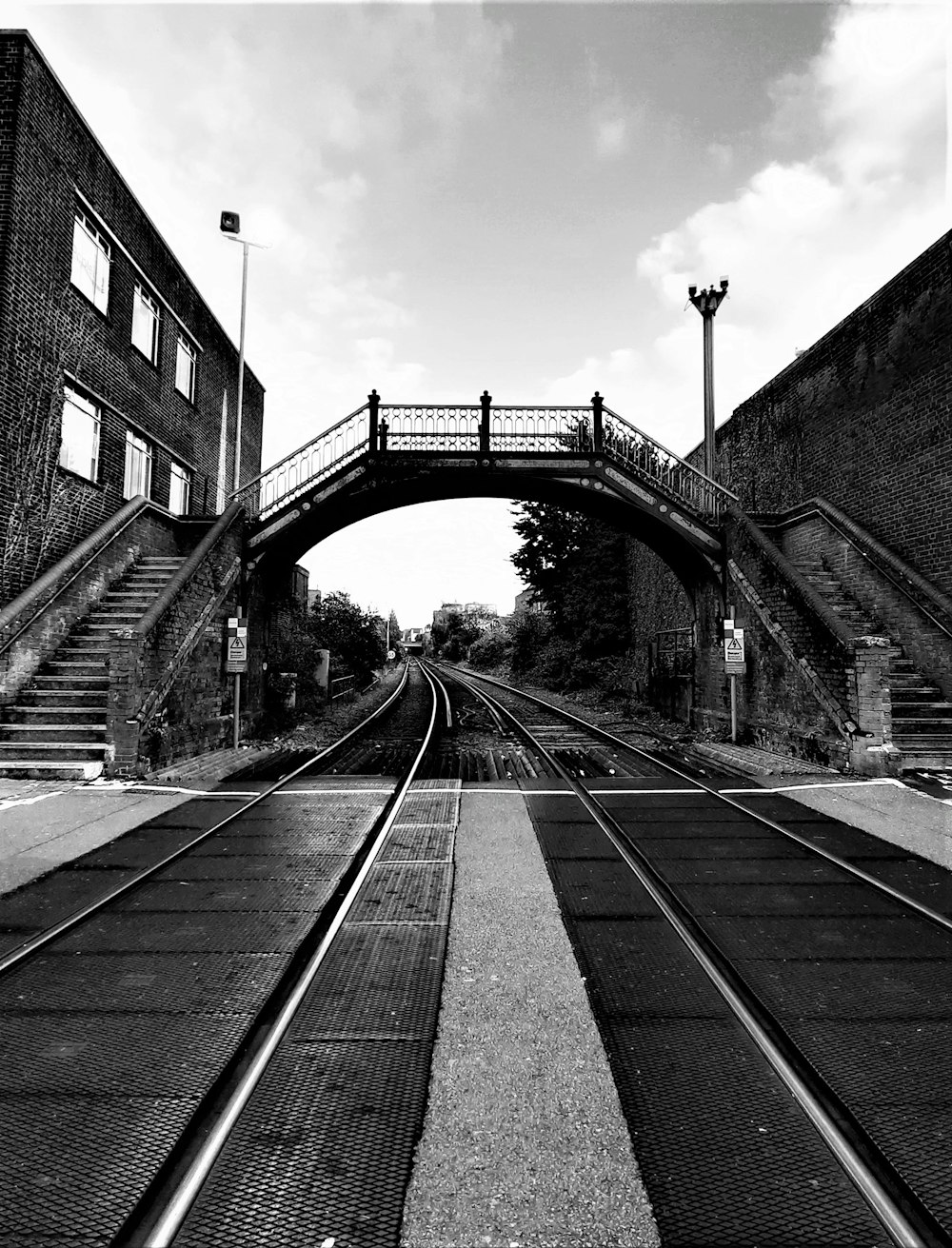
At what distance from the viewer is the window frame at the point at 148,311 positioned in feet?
44.3

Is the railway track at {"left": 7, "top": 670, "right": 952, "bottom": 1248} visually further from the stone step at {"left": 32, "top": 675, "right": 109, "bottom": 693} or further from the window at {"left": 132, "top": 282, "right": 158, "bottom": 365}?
the window at {"left": 132, "top": 282, "right": 158, "bottom": 365}

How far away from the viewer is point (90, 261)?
11.9 m

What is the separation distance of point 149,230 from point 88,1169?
17.0 meters

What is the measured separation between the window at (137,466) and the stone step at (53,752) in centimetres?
681

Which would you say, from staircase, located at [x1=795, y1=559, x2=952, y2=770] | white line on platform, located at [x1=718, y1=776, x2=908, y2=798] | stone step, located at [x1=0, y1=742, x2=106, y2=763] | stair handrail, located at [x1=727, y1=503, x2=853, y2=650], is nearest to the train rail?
stone step, located at [x1=0, y1=742, x2=106, y2=763]

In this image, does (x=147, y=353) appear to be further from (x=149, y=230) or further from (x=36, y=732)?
(x=36, y=732)

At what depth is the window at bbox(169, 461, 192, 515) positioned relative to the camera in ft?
51.3

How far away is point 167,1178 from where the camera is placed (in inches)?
74.6

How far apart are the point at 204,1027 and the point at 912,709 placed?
Answer: 33.3 ft

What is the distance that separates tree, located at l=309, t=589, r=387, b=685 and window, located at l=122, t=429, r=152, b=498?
8189 mm

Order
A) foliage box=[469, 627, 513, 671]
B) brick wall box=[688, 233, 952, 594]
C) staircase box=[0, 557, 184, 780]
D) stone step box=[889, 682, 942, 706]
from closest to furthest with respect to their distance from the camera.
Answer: staircase box=[0, 557, 184, 780], stone step box=[889, 682, 942, 706], brick wall box=[688, 233, 952, 594], foliage box=[469, 627, 513, 671]

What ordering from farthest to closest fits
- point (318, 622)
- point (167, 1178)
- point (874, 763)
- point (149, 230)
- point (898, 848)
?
point (318, 622)
point (149, 230)
point (874, 763)
point (898, 848)
point (167, 1178)

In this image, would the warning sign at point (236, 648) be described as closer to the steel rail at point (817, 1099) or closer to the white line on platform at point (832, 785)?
the white line on platform at point (832, 785)

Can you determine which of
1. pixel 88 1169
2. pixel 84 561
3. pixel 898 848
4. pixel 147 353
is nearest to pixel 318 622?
pixel 147 353
